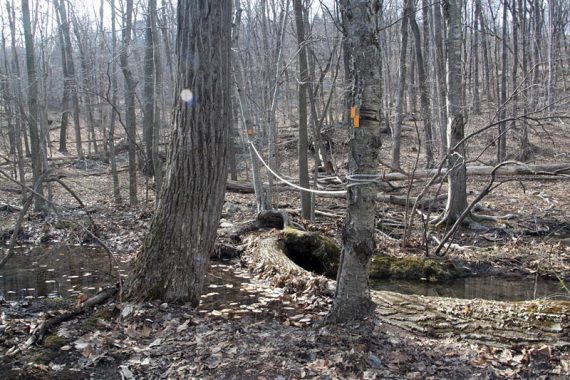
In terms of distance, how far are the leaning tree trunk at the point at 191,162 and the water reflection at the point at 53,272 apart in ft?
4.35

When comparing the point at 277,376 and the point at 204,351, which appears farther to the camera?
the point at 204,351

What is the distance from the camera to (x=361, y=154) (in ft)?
12.9

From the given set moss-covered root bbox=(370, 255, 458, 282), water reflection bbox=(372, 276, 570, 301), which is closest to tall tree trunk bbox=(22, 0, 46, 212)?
moss-covered root bbox=(370, 255, 458, 282)

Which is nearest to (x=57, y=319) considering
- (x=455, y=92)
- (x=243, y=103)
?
(x=243, y=103)

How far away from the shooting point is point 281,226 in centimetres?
966

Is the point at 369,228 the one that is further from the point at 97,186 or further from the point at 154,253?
the point at 97,186

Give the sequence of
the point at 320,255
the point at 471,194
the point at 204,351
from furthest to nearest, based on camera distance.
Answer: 1. the point at 471,194
2. the point at 320,255
3. the point at 204,351

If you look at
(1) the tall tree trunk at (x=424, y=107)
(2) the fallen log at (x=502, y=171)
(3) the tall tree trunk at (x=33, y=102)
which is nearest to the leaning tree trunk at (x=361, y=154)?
(2) the fallen log at (x=502, y=171)

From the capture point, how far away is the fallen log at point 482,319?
4.05 meters

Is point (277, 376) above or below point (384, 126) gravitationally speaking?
below

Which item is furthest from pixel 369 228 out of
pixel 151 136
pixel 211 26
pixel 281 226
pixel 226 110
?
pixel 151 136

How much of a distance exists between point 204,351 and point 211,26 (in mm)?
2871

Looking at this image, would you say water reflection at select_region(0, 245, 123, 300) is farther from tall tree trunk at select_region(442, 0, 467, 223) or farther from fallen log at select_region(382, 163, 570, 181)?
fallen log at select_region(382, 163, 570, 181)

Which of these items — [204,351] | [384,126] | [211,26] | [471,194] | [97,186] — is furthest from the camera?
[384,126]
